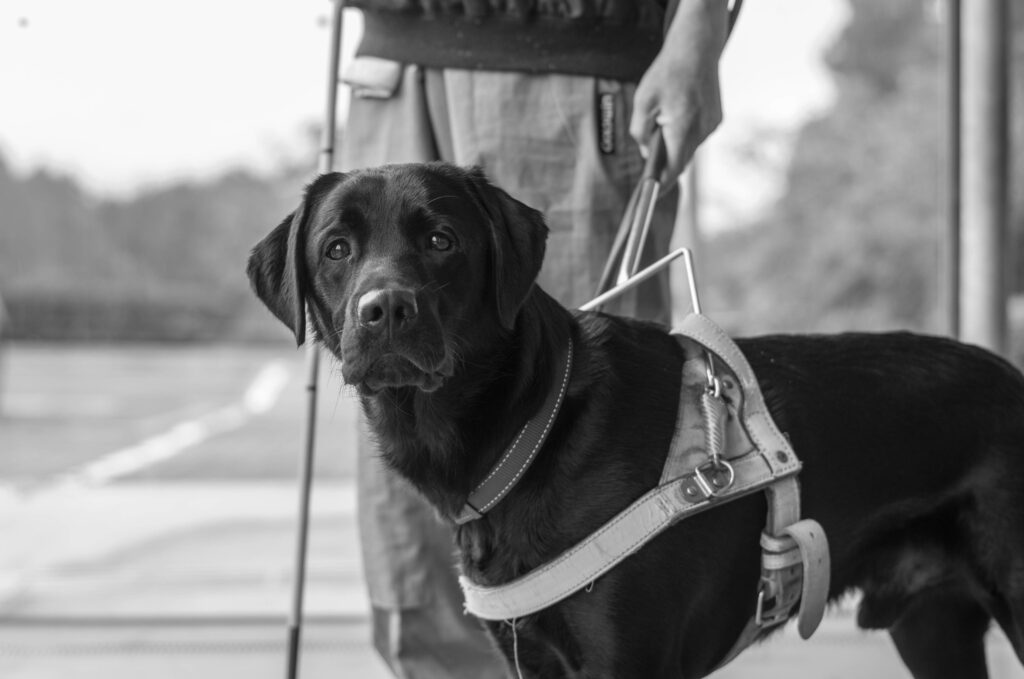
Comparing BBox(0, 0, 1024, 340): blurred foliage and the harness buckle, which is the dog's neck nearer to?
the harness buckle

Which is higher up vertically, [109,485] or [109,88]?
[109,88]

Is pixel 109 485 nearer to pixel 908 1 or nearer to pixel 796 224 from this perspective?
pixel 796 224

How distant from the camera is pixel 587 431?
5.07 ft

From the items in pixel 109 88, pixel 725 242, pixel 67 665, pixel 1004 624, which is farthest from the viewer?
pixel 725 242

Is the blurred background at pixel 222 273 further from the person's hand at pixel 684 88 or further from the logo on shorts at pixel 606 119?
the person's hand at pixel 684 88

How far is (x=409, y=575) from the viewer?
225cm

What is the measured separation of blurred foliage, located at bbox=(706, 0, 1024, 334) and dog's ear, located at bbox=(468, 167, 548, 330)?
316 centimetres

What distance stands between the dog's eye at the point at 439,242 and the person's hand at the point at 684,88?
1.64 feet

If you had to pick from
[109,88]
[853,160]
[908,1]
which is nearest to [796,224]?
[853,160]

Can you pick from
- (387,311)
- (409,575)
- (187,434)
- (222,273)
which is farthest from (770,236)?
(387,311)

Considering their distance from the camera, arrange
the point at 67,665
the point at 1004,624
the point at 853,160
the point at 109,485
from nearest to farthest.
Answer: the point at 1004,624 < the point at 67,665 < the point at 109,485 < the point at 853,160

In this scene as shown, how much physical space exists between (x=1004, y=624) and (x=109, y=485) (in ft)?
13.4

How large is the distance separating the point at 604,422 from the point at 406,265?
0.36 metres

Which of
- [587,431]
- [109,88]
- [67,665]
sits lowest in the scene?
[67,665]
